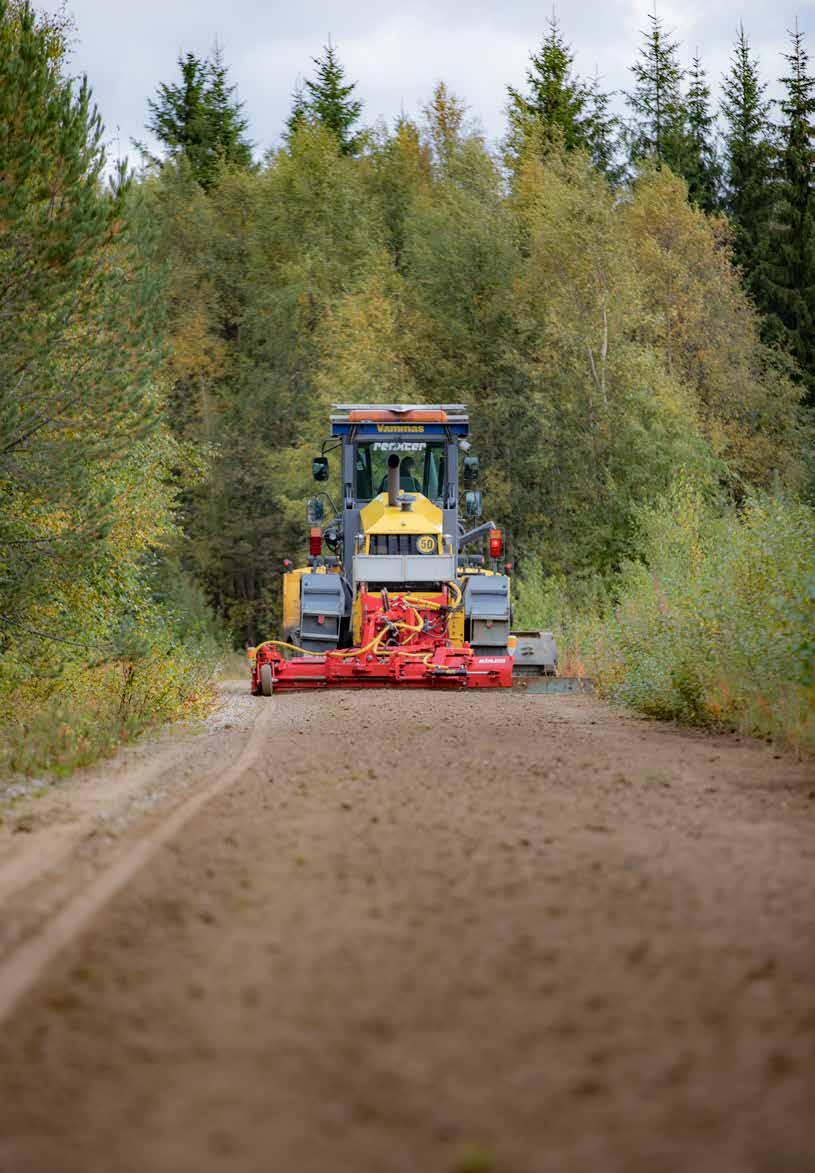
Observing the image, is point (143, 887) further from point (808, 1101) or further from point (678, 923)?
point (808, 1101)

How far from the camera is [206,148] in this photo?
6438 cm

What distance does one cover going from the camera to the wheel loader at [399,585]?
69.9 ft

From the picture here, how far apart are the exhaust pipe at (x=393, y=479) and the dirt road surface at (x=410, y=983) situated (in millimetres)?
14740

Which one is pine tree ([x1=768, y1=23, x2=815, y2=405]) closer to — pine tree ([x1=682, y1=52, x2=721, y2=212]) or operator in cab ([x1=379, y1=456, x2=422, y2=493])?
pine tree ([x1=682, y1=52, x2=721, y2=212])

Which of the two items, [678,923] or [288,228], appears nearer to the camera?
[678,923]

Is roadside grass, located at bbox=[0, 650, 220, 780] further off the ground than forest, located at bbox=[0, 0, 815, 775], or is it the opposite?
forest, located at bbox=[0, 0, 815, 775]

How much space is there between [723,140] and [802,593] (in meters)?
49.1

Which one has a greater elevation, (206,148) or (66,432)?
(206,148)

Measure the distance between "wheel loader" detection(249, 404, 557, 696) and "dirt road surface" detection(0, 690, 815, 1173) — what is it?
11679 millimetres

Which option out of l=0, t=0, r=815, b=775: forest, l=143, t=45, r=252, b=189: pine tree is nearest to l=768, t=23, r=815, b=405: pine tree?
l=0, t=0, r=815, b=775: forest

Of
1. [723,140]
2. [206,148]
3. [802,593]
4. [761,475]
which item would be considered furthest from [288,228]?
[802,593]

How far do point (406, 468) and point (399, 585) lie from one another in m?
2.91

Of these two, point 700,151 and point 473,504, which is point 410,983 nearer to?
point 473,504

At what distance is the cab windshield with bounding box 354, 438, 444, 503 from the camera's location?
24.9 meters
